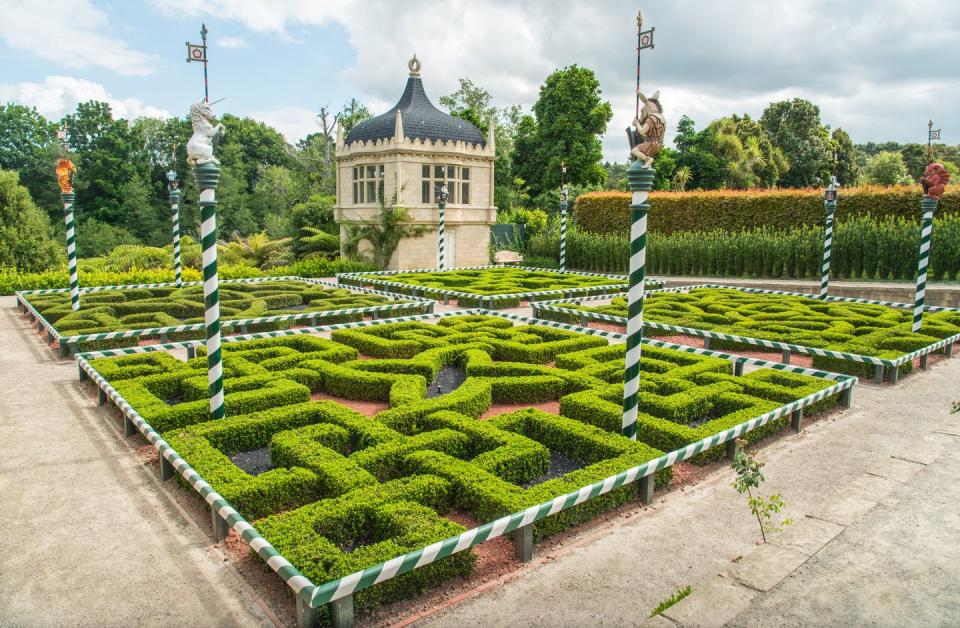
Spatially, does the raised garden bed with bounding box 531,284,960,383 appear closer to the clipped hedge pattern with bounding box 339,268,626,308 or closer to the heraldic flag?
the clipped hedge pattern with bounding box 339,268,626,308

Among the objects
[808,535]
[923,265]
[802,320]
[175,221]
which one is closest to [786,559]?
[808,535]

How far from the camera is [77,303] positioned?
15.3 m

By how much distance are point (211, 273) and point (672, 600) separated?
19.4 feet

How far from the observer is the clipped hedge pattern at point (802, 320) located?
12305mm

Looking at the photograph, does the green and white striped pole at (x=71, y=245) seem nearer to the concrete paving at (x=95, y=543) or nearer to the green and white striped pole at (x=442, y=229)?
the concrete paving at (x=95, y=543)

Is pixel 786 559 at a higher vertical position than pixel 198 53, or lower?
lower

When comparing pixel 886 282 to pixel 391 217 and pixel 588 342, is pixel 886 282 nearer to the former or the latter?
pixel 588 342

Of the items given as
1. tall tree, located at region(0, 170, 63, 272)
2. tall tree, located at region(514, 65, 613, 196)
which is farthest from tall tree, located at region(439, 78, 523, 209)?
tall tree, located at region(0, 170, 63, 272)

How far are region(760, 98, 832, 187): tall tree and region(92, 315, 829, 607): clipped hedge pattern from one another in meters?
43.3

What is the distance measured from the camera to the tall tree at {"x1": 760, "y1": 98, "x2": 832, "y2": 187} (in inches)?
1908

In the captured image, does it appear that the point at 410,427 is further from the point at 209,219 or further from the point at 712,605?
the point at 712,605

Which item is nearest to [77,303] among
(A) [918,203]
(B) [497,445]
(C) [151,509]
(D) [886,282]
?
(C) [151,509]

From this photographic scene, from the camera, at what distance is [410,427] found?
26.0 feet

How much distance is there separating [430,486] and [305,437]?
1920mm
